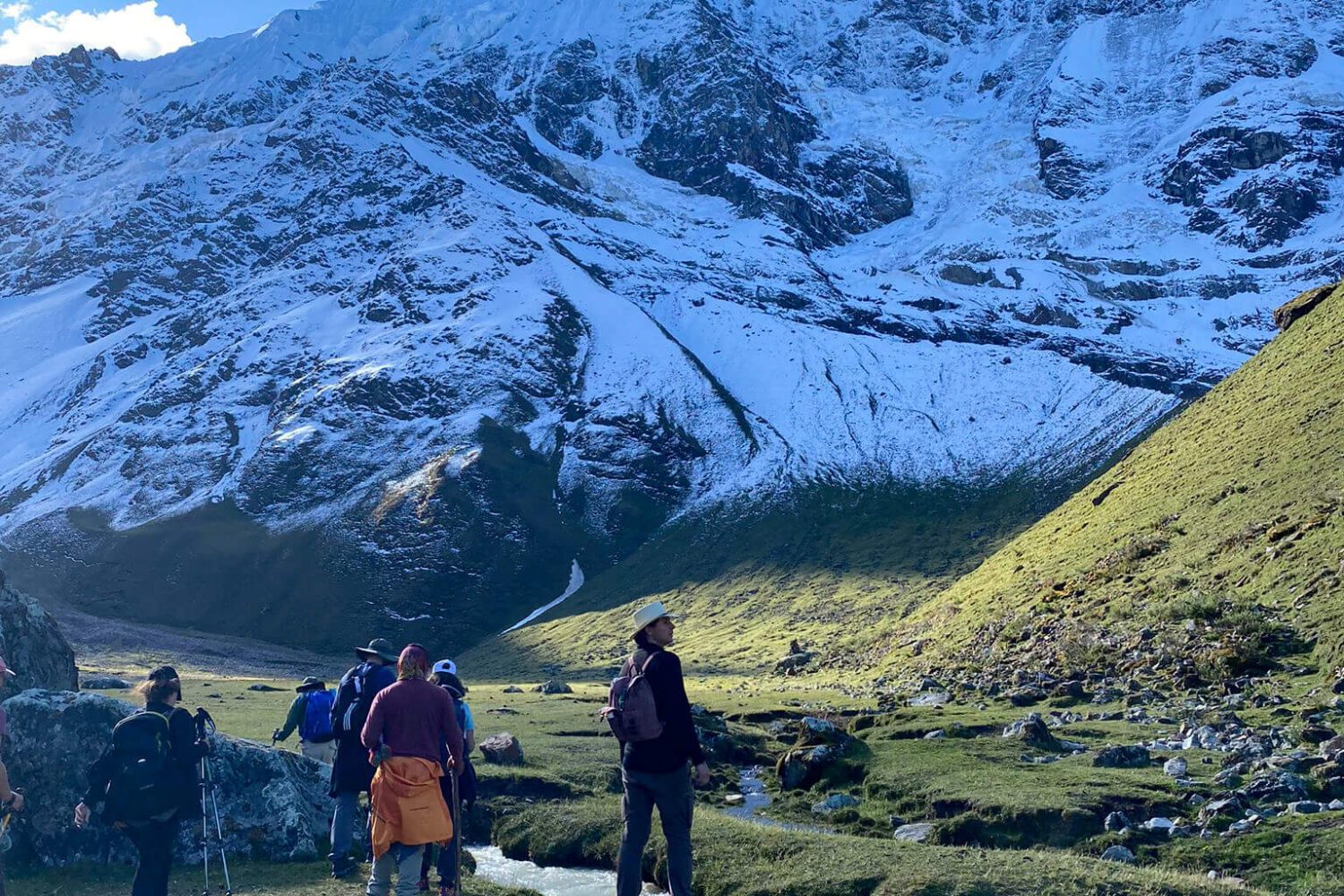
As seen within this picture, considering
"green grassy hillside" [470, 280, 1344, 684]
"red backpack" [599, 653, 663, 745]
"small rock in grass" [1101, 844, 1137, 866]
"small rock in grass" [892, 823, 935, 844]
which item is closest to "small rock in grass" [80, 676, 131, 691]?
"green grassy hillside" [470, 280, 1344, 684]

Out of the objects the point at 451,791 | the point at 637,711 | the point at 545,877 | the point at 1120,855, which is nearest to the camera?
the point at 637,711

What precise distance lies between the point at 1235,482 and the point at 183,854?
48.5m

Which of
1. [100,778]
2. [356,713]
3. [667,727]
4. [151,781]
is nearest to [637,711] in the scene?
[667,727]

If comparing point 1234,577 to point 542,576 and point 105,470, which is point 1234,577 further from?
point 105,470

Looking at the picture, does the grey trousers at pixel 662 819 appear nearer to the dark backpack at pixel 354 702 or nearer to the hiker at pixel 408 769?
the hiker at pixel 408 769

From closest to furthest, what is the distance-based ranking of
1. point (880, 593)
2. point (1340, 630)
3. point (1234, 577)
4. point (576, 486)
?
point (1340, 630), point (1234, 577), point (880, 593), point (576, 486)

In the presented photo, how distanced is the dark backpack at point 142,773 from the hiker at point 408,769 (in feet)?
9.59

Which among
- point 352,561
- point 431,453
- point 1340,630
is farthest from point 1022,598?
point 431,453

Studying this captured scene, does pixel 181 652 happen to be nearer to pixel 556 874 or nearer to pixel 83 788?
pixel 556 874

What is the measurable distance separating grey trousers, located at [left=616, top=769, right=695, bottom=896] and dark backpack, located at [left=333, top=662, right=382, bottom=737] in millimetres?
4785

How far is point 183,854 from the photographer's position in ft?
66.0

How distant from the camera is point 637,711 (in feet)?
50.4

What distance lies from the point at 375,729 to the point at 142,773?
3364 mm

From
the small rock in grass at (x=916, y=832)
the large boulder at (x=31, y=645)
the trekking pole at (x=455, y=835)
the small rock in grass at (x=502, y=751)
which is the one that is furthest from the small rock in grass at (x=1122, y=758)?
the large boulder at (x=31, y=645)
